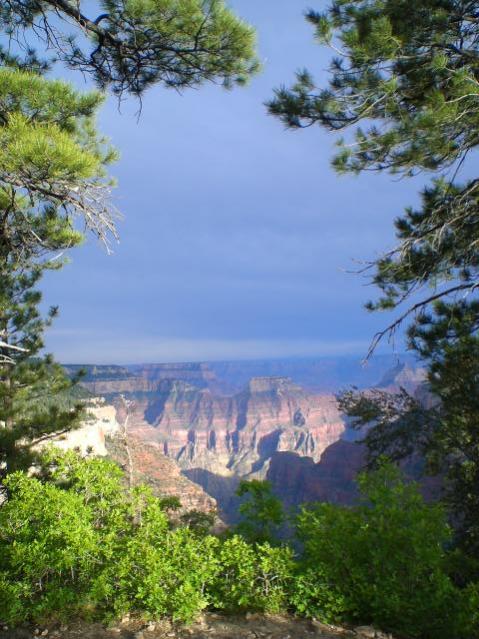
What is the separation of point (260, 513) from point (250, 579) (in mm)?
1035

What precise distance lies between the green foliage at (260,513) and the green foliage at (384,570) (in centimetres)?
43

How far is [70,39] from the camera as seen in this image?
693 centimetres

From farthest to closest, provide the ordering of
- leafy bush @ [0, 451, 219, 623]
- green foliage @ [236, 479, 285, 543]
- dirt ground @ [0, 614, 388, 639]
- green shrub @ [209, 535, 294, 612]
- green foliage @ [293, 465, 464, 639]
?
green foliage @ [236, 479, 285, 543] → green shrub @ [209, 535, 294, 612] → green foliage @ [293, 465, 464, 639] → leafy bush @ [0, 451, 219, 623] → dirt ground @ [0, 614, 388, 639]

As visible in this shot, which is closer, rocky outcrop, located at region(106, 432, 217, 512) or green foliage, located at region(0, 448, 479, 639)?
green foliage, located at region(0, 448, 479, 639)

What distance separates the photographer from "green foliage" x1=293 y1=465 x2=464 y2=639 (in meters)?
4.40

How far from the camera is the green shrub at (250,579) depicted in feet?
15.1

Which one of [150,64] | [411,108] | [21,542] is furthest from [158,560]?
[411,108]

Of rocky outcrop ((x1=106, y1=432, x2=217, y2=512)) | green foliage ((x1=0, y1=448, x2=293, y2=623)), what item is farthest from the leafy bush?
rocky outcrop ((x1=106, y1=432, x2=217, y2=512))

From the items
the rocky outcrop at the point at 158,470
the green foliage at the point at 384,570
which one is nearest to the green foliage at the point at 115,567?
the green foliage at the point at 384,570

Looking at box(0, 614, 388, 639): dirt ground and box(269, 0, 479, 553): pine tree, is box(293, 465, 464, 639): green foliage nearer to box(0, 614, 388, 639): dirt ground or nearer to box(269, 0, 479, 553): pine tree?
box(0, 614, 388, 639): dirt ground

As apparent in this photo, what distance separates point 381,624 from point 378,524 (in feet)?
2.85

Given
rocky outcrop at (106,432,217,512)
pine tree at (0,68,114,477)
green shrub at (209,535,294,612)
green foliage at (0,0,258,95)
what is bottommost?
rocky outcrop at (106,432,217,512)

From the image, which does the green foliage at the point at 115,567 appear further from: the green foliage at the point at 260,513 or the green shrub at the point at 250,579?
the green foliage at the point at 260,513

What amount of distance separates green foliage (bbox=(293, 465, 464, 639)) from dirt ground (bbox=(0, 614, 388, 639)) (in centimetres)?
23
